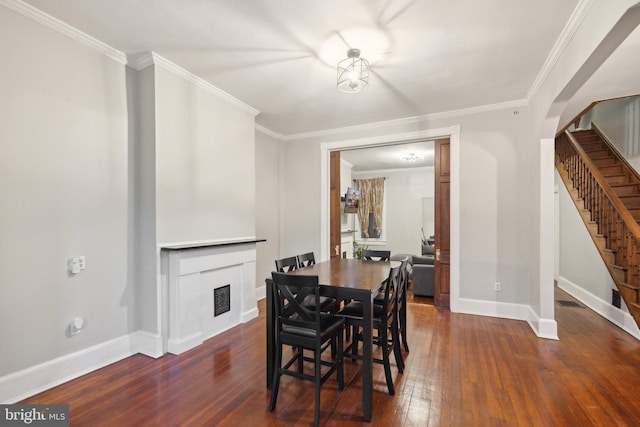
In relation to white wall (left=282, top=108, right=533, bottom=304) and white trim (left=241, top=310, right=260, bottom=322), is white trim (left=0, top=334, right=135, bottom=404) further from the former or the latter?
white wall (left=282, top=108, right=533, bottom=304)

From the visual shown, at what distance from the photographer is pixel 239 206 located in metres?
3.98

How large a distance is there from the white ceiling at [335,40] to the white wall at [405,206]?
4864 mm

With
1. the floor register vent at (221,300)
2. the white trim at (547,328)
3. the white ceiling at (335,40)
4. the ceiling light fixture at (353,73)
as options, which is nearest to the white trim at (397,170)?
the white ceiling at (335,40)

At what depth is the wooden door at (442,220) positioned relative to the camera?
4418mm

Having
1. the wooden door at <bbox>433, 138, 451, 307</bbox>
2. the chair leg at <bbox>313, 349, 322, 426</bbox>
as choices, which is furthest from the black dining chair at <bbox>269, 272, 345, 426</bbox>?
the wooden door at <bbox>433, 138, 451, 307</bbox>

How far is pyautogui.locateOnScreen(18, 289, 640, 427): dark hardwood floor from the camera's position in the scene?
6.56 ft

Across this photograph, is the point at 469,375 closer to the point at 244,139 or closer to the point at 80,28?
the point at 244,139

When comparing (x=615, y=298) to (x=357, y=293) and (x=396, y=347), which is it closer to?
(x=396, y=347)

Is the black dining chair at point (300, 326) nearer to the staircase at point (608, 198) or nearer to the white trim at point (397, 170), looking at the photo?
the staircase at point (608, 198)

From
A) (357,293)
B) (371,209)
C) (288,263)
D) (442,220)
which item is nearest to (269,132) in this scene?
(288,263)

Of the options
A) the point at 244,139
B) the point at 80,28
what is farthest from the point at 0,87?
the point at 244,139

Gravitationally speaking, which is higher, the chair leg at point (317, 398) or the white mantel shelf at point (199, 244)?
the white mantel shelf at point (199, 244)

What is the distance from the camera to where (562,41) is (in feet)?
8.31

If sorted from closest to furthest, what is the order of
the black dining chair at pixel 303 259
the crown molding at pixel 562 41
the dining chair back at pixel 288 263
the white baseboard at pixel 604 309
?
the crown molding at pixel 562 41 → the dining chair back at pixel 288 263 → the black dining chair at pixel 303 259 → the white baseboard at pixel 604 309
